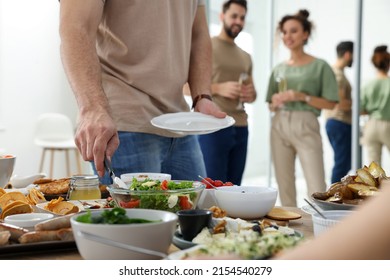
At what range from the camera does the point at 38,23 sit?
245 inches

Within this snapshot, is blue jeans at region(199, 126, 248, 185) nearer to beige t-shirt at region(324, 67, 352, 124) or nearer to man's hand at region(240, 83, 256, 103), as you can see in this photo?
man's hand at region(240, 83, 256, 103)

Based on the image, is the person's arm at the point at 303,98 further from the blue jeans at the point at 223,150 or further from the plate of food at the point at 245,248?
the plate of food at the point at 245,248

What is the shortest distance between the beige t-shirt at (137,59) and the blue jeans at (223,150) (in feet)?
6.44

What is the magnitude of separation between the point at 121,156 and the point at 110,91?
23cm

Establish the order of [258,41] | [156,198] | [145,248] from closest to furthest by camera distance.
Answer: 1. [145,248]
2. [156,198]
3. [258,41]

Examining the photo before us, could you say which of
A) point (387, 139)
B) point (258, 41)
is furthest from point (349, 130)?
point (258, 41)

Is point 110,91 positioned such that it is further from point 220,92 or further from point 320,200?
point 220,92

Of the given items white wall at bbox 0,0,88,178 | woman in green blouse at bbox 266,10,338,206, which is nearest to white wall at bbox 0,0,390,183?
white wall at bbox 0,0,88,178

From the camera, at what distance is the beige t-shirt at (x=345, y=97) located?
4.88 m

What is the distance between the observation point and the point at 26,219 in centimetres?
110

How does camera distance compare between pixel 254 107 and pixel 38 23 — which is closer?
pixel 254 107

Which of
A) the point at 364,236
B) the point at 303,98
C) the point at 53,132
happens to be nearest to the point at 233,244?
the point at 364,236

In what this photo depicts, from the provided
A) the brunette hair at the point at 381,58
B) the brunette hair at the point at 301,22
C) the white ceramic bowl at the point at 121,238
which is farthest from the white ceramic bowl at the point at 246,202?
the brunette hair at the point at 381,58

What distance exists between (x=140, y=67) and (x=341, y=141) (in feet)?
11.3
